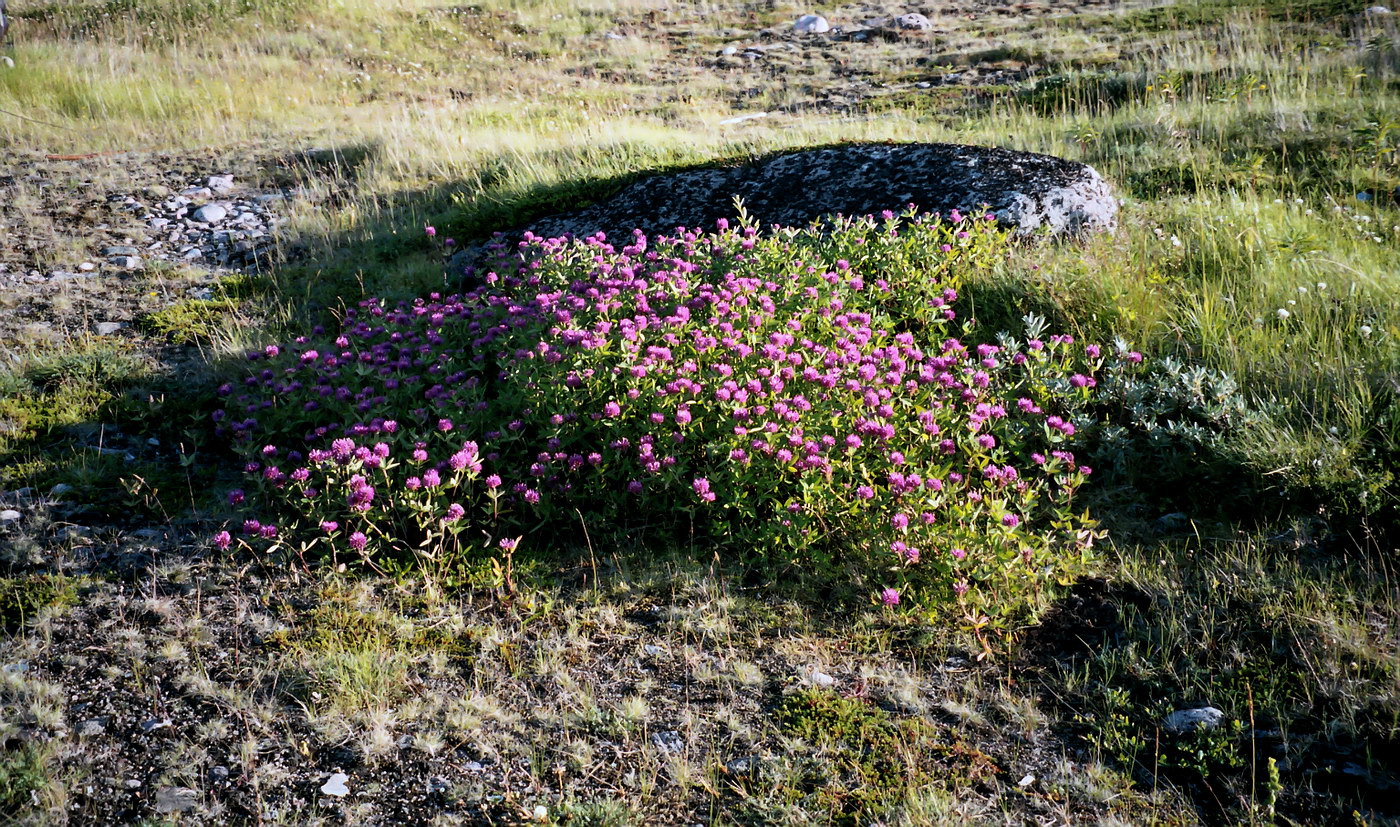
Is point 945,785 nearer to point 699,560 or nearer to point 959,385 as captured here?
point 699,560

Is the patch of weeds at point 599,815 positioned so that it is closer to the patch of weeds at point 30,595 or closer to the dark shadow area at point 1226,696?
the dark shadow area at point 1226,696

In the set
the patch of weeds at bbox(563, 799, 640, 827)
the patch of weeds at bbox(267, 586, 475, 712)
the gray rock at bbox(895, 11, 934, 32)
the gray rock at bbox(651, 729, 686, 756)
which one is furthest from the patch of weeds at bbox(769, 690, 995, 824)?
the gray rock at bbox(895, 11, 934, 32)

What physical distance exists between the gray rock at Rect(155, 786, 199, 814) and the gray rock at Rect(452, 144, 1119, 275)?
4461mm

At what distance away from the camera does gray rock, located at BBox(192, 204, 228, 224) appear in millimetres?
8320

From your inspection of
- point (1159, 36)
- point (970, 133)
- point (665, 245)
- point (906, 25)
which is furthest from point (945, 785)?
point (906, 25)

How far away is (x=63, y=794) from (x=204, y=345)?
401 cm

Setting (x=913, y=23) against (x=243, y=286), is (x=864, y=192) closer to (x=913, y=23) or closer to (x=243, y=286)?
(x=243, y=286)

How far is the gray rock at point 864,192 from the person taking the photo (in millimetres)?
5914

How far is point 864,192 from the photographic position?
626 centimetres

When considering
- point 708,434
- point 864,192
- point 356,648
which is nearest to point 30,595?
point 356,648

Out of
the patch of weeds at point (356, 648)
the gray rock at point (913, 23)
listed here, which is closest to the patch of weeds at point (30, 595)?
the patch of weeds at point (356, 648)

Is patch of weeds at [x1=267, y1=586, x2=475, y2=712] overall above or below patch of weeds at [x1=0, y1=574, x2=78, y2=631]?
below

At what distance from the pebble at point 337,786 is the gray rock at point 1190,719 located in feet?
8.79

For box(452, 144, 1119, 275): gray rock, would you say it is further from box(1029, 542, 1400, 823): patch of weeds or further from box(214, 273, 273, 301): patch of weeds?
box(1029, 542, 1400, 823): patch of weeds
